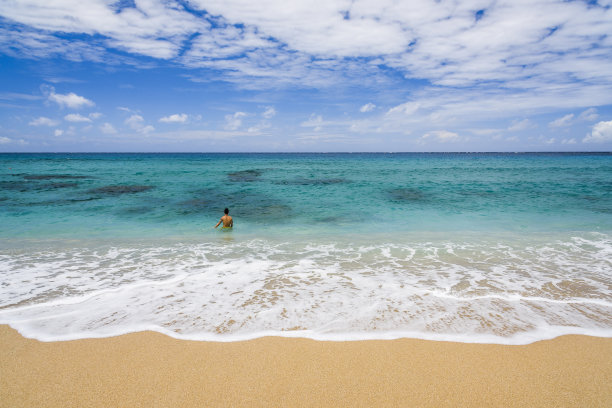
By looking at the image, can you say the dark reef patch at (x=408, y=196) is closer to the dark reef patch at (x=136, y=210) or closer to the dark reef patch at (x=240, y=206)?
the dark reef patch at (x=240, y=206)

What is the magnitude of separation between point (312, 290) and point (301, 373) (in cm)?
239

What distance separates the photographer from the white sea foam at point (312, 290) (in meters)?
4.59

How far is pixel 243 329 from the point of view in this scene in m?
4.55

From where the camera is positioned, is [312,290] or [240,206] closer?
[312,290]

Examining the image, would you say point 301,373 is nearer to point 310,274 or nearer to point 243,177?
point 310,274

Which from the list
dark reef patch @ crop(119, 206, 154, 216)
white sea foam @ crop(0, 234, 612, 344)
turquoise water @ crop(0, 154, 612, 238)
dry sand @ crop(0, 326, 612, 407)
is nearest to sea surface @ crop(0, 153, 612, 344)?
white sea foam @ crop(0, 234, 612, 344)

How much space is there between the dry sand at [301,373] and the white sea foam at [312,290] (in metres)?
0.29

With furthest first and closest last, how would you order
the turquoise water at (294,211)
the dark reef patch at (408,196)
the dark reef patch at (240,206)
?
the dark reef patch at (408,196) → the dark reef patch at (240,206) → the turquoise water at (294,211)

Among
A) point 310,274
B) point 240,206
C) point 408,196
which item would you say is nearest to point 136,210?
point 240,206

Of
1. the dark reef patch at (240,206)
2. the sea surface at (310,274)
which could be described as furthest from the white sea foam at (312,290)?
the dark reef patch at (240,206)

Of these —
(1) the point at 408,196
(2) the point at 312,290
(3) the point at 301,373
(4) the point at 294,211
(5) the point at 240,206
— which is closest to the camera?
(3) the point at 301,373

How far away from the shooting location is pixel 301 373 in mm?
3602

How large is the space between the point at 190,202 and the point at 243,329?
1404 centimetres

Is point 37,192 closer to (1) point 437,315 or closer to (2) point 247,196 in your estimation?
(2) point 247,196
